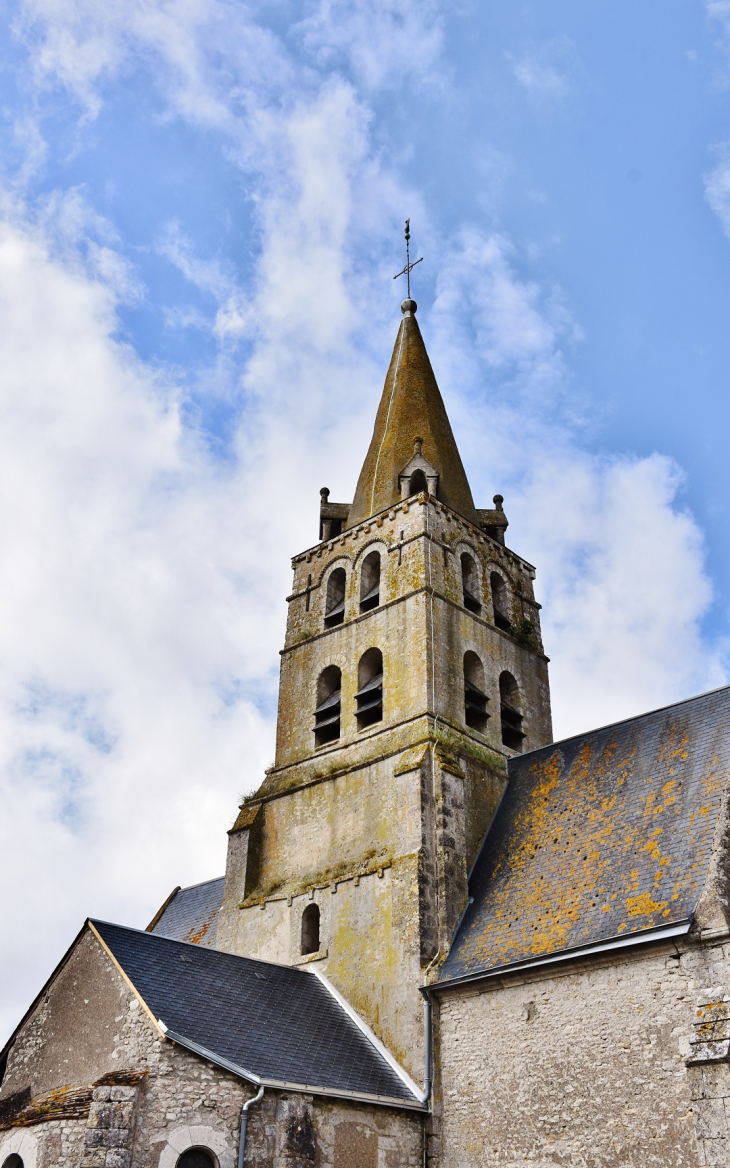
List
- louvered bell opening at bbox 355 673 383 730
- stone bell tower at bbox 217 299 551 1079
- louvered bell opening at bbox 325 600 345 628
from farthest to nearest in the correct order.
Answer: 1. louvered bell opening at bbox 325 600 345 628
2. louvered bell opening at bbox 355 673 383 730
3. stone bell tower at bbox 217 299 551 1079

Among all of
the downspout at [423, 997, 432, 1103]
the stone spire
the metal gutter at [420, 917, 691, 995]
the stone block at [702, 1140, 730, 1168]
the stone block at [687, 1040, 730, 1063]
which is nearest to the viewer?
the stone block at [702, 1140, 730, 1168]

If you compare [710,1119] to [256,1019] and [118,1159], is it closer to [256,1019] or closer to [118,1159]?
[256,1019]

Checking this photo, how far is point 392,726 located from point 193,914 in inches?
314

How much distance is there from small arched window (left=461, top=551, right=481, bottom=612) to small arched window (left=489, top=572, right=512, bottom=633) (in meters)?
0.58

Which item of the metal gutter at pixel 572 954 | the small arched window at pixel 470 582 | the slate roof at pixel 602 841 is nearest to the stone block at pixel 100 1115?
the metal gutter at pixel 572 954

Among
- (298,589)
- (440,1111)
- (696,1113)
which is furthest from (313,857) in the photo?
(696,1113)

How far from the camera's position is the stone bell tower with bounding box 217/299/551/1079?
643 inches

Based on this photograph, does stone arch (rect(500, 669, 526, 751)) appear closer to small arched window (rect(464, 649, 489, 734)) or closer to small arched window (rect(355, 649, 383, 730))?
small arched window (rect(464, 649, 489, 734))

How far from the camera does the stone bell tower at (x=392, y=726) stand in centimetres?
1634

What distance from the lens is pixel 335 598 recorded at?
22625 millimetres

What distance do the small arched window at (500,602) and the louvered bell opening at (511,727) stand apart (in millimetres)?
2086

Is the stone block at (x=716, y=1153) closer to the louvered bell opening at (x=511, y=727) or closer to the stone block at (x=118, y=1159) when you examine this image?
the stone block at (x=118, y=1159)

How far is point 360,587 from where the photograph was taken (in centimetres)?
2162

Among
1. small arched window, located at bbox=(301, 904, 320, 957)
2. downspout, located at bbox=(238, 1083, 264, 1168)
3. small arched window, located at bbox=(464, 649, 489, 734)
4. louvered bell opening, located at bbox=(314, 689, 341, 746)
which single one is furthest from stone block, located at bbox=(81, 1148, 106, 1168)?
small arched window, located at bbox=(464, 649, 489, 734)
